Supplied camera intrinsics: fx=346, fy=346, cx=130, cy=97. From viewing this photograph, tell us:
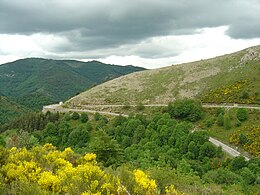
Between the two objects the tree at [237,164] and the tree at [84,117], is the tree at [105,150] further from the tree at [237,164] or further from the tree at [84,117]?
the tree at [84,117]

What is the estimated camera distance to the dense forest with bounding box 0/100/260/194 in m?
16.7

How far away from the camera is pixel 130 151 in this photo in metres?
52.2

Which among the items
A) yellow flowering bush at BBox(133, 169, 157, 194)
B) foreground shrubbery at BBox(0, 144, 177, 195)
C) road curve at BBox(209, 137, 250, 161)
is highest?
foreground shrubbery at BBox(0, 144, 177, 195)

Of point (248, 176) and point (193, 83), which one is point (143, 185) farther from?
point (193, 83)

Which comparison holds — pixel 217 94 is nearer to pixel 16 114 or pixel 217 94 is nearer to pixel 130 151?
pixel 130 151

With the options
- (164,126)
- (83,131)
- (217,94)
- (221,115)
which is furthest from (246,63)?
(83,131)

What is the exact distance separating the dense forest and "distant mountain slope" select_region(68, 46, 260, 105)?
13178 millimetres

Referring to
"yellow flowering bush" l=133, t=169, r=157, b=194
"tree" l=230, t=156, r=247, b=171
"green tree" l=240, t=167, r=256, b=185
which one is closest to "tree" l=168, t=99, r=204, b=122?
"tree" l=230, t=156, r=247, b=171

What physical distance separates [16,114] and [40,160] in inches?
5420

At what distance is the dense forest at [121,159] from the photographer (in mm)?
16672

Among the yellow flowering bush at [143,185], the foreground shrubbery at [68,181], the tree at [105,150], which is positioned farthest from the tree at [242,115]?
the yellow flowering bush at [143,185]

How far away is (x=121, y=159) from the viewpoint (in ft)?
137

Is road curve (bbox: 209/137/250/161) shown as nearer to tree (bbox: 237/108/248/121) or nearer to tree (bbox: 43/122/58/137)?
tree (bbox: 237/108/248/121)

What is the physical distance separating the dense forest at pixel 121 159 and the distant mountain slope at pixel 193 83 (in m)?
13.2
